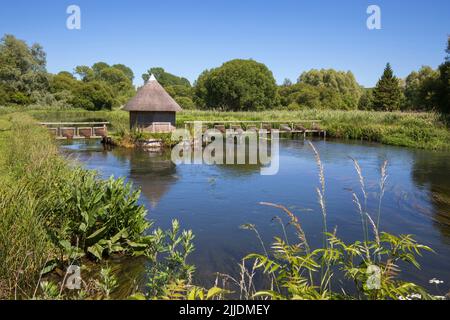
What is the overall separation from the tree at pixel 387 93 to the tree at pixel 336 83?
36.8ft

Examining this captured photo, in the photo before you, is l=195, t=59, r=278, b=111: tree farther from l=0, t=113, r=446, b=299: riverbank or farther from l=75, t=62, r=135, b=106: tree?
l=0, t=113, r=446, b=299: riverbank

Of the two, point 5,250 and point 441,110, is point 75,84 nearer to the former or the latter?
point 441,110

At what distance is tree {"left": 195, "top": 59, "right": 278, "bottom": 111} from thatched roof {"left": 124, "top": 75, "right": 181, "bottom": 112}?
101ft

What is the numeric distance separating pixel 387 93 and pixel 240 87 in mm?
18266

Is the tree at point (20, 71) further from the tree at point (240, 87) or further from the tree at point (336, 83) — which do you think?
the tree at point (336, 83)

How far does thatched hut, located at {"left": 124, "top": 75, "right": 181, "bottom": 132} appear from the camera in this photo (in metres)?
21.8

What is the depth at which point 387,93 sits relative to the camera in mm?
44219

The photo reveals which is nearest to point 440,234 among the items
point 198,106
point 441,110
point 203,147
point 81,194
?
point 81,194

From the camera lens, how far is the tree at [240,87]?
2096 inches

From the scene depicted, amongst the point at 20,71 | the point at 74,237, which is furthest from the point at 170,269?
the point at 20,71

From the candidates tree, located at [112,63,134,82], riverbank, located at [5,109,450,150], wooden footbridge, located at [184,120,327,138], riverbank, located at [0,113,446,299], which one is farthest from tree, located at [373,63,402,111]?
tree, located at [112,63,134,82]

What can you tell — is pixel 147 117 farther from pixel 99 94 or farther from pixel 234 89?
pixel 99 94
